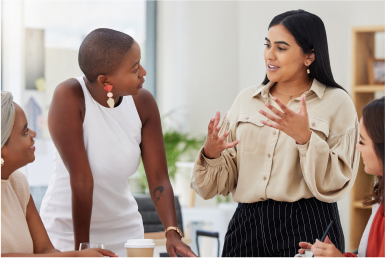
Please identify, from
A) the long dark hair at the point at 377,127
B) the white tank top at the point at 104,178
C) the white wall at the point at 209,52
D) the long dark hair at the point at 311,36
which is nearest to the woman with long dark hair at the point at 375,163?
the long dark hair at the point at 377,127

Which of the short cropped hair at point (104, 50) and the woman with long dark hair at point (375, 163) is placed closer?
the woman with long dark hair at point (375, 163)

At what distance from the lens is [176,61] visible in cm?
466

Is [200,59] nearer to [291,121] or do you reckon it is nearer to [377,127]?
[291,121]

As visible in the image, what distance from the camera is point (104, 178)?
162 cm

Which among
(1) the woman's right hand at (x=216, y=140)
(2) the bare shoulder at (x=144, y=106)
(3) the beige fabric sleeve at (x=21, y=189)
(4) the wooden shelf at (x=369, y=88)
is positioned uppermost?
(2) the bare shoulder at (x=144, y=106)

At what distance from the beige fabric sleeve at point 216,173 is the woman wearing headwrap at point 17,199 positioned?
0.52 meters

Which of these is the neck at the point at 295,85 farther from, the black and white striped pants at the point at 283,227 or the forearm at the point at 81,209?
the forearm at the point at 81,209

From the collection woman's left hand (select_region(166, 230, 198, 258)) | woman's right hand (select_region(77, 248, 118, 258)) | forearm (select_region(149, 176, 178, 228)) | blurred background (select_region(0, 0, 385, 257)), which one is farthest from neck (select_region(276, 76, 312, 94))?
blurred background (select_region(0, 0, 385, 257))

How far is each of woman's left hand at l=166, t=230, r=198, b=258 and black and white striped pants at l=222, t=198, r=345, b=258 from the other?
0.87 ft

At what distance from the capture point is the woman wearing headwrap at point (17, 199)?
1.35m

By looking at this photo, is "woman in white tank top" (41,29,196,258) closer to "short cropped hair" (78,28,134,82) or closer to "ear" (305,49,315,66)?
"short cropped hair" (78,28,134,82)

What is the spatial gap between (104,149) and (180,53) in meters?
3.11

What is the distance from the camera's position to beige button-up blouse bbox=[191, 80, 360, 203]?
61.6 inches

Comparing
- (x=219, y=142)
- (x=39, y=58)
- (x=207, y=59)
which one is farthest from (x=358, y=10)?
(x=219, y=142)
